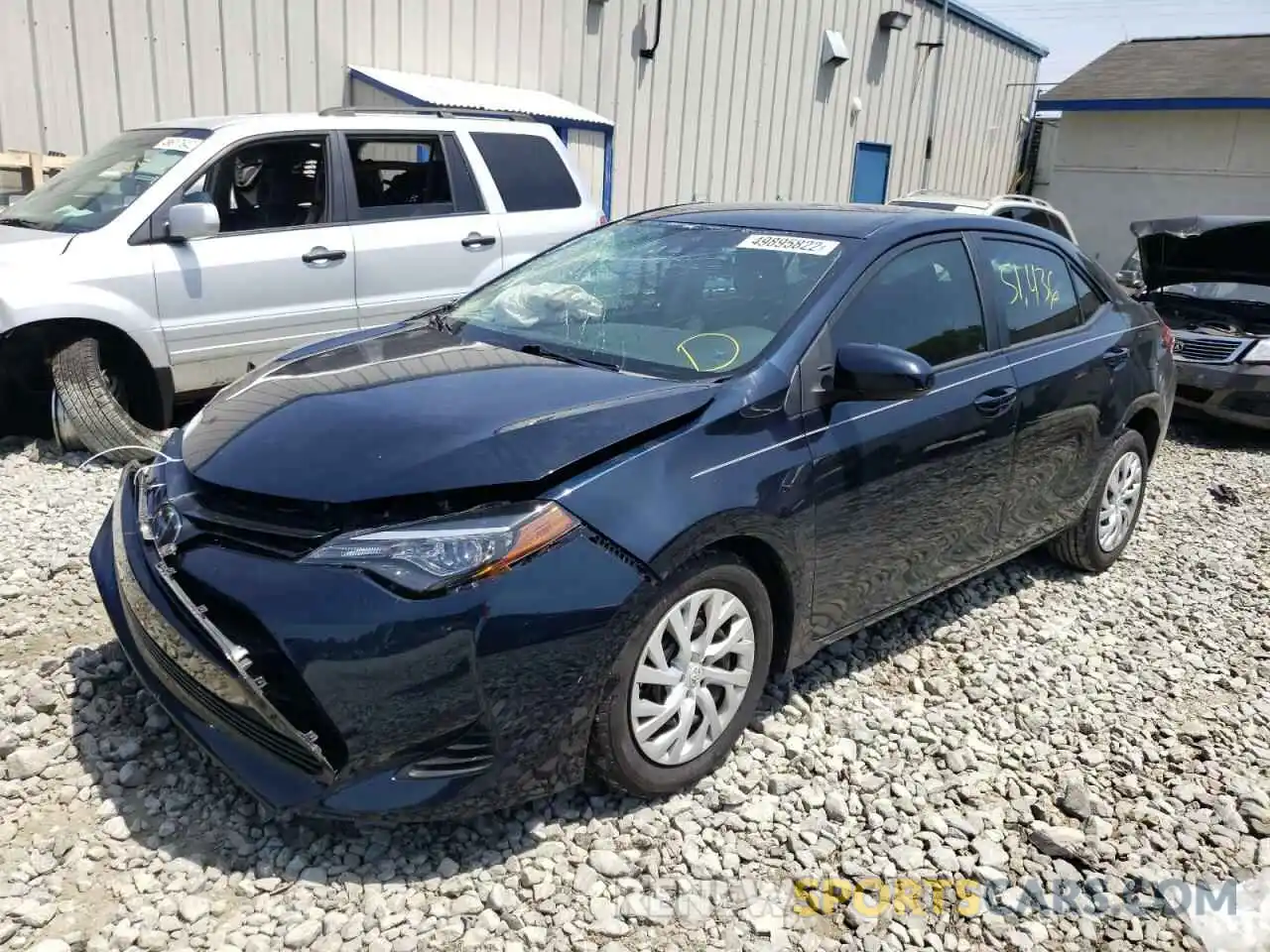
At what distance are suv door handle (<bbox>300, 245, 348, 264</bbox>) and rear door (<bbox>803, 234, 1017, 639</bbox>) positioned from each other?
364 cm

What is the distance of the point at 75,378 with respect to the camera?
17.3 ft

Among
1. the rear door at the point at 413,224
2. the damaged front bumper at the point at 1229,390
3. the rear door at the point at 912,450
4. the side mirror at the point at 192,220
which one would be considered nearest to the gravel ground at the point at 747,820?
the rear door at the point at 912,450

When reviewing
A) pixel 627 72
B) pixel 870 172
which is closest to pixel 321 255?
pixel 627 72

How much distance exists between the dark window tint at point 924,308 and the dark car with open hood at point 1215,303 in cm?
482

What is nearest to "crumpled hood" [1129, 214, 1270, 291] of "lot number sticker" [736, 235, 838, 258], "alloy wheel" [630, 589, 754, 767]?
"lot number sticker" [736, 235, 838, 258]

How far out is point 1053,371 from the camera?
13.5 feet

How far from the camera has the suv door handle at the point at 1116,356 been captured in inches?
177

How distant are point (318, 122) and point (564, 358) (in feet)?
12.2

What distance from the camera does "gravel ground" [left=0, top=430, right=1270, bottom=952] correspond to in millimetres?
2479

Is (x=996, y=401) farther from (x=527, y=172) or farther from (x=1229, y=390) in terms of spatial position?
(x=1229, y=390)

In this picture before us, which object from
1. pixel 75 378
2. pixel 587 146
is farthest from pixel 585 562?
pixel 587 146

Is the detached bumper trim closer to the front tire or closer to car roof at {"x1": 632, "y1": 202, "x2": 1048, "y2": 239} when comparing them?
the front tire

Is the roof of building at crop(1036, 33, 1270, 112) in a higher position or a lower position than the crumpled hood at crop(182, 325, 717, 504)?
higher

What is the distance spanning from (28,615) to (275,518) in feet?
5.74
